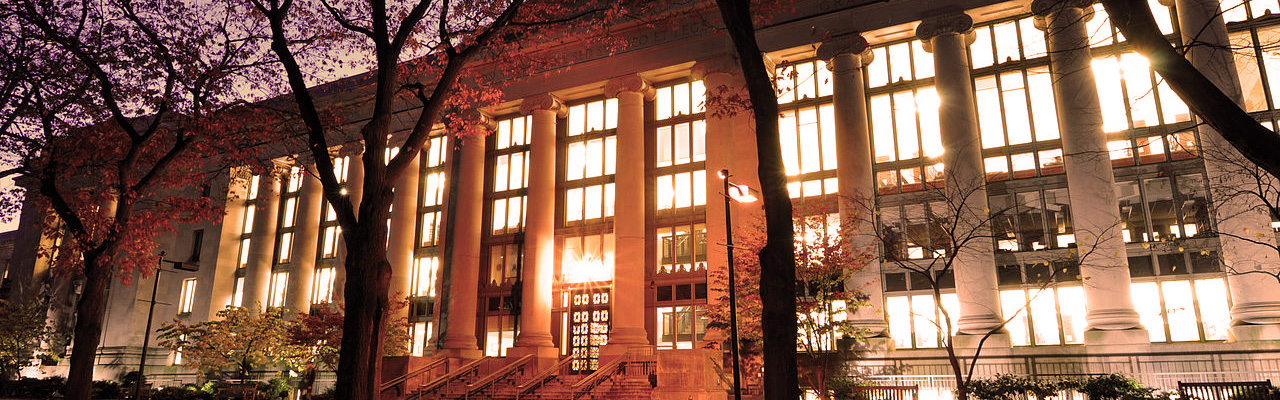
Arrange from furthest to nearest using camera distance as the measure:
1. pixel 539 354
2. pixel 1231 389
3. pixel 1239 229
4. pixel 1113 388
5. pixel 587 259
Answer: pixel 587 259 → pixel 539 354 → pixel 1239 229 → pixel 1113 388 → pixel 1231 389

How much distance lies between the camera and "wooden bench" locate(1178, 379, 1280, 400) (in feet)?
58.8

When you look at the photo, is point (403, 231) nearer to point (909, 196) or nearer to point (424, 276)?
point (424, 276)

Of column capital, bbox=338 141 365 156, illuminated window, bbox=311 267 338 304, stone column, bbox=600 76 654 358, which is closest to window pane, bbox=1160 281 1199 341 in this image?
stone column, bbox=600 76 654 358

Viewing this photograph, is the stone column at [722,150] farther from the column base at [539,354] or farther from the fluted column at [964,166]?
the column base at [539,354]

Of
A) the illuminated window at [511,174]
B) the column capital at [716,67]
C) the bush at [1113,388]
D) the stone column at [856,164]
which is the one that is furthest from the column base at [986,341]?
the illuminated window at [511,174]

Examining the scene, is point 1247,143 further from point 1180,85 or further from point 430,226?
point 430,226

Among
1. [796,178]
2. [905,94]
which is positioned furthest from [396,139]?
[905,94]

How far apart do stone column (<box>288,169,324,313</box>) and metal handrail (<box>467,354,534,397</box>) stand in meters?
15.4

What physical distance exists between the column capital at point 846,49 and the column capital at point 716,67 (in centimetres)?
328

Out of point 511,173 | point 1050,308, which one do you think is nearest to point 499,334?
point 511,173

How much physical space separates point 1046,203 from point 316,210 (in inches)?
1373

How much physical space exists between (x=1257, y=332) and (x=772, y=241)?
59.0ft

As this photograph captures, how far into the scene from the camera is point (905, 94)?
2806 centimetres

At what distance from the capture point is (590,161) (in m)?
34.4
